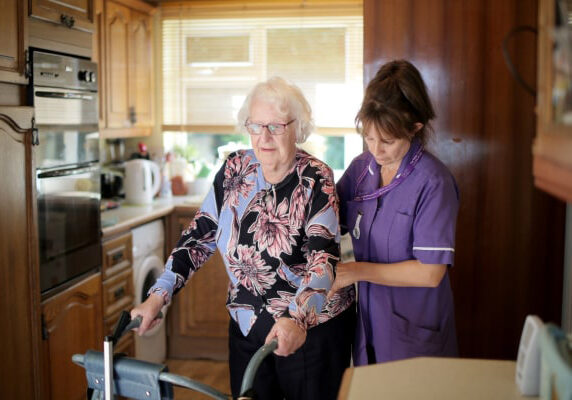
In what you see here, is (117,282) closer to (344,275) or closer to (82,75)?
(82,75)

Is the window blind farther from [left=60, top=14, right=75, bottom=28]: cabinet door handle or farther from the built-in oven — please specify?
[left=60, top=14, right=75, bottom=28]: cabinet door handle

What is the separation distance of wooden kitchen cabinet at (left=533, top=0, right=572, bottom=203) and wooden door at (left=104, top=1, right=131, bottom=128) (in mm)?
3165

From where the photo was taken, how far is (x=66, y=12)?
276 cm

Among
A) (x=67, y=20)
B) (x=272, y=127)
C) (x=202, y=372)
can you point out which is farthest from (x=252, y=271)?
(x=202, y=372)

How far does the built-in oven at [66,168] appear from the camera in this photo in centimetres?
261

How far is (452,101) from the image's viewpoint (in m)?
2.39

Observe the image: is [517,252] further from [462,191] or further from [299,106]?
[299,106]

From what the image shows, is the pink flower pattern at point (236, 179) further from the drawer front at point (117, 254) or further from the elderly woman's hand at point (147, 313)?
the drawer front at point (117, 254)

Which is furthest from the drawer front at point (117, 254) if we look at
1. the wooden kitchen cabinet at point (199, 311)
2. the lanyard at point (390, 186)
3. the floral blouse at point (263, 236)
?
the lanyard at point (390, 186)

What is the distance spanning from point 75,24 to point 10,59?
0.51 meters

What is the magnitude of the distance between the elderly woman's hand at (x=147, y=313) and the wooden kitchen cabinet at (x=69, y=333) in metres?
1.15

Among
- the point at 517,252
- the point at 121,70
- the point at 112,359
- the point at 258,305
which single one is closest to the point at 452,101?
the point at 517,252

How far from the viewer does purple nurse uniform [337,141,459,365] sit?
1.73 meters

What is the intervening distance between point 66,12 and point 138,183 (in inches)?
57.8
